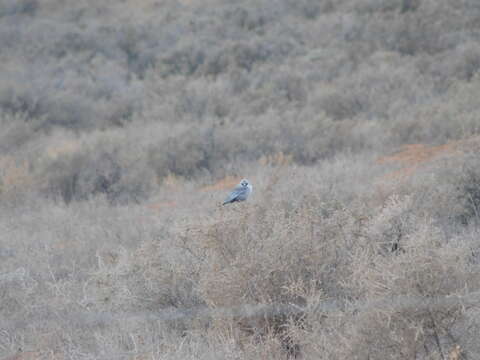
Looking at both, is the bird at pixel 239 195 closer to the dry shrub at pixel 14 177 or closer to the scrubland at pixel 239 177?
the scrubland at pixel 239 177

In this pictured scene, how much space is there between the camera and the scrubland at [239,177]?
15.2ft

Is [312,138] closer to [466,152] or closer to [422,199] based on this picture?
[466,152]

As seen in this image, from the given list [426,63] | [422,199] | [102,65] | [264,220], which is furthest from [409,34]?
[264,220]

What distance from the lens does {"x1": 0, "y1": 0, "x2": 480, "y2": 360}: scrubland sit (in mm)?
4633

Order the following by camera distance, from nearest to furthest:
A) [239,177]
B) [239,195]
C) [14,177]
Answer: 1. [239,195]
2. [14,177]
3. [239,177]

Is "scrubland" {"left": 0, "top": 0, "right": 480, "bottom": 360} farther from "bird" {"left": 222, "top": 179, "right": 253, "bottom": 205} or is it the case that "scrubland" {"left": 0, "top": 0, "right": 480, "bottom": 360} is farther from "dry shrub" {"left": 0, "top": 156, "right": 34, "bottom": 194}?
"bird" {"left": 222, "top": 179, "right": 253, "bottom": 205}

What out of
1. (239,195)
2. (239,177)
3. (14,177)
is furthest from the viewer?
(239,177)

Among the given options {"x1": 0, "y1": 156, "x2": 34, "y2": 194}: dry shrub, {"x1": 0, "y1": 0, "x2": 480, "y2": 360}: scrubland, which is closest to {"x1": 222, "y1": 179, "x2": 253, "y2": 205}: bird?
{"x1": 0, "y1": 0, "x2": 480, "y2": 360}: scrubland

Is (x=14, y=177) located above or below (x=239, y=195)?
below

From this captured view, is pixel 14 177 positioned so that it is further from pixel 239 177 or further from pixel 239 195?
pixel 239 195

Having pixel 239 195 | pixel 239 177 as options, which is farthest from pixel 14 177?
pixel 239 195

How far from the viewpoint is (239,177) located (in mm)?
13164

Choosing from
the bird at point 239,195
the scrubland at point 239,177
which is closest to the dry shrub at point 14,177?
the scrubland at point 239,177

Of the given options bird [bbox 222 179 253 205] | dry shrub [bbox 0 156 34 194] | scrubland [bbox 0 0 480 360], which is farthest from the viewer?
dry shrub [bbox 0 156 34 194]
